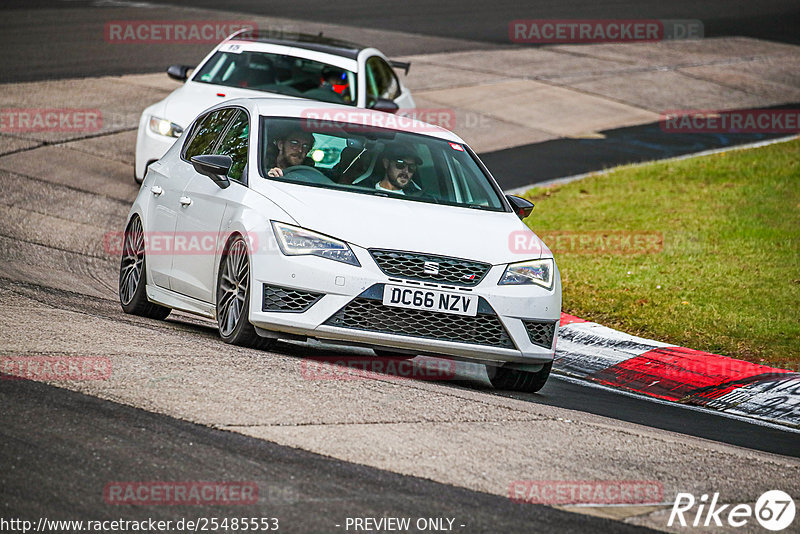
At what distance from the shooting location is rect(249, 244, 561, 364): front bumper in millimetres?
7301

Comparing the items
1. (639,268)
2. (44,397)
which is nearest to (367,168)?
(44,397)

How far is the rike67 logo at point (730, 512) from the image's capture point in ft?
17.5

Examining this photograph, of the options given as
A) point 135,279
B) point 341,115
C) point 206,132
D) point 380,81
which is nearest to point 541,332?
point 341,115

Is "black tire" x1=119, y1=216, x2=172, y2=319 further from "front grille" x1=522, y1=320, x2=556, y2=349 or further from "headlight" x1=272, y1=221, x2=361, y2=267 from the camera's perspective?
"front grille" x1=522, y1=320, x2=556, y2=349

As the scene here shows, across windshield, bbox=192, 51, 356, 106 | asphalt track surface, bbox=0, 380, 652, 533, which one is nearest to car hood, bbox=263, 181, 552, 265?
asphalt track surface, bbox=0, 380, 652, 533

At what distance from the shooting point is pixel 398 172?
8492 mm

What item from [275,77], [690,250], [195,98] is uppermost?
[275,77]

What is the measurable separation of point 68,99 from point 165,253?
11.0 meters

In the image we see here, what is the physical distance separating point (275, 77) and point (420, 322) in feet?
26.3

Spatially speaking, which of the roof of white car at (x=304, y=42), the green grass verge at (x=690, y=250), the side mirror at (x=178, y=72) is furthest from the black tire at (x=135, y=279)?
the roof of white car at (x=304, y=42)

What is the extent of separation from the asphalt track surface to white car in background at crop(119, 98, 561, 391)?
1.81m

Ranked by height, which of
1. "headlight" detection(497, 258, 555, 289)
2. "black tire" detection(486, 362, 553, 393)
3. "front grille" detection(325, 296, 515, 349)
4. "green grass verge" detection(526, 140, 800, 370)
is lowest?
"green grass verge" detection(526, 140, 800, 370)

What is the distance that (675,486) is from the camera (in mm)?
5781

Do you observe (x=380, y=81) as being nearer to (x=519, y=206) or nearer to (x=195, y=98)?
(x=195, y=98)
